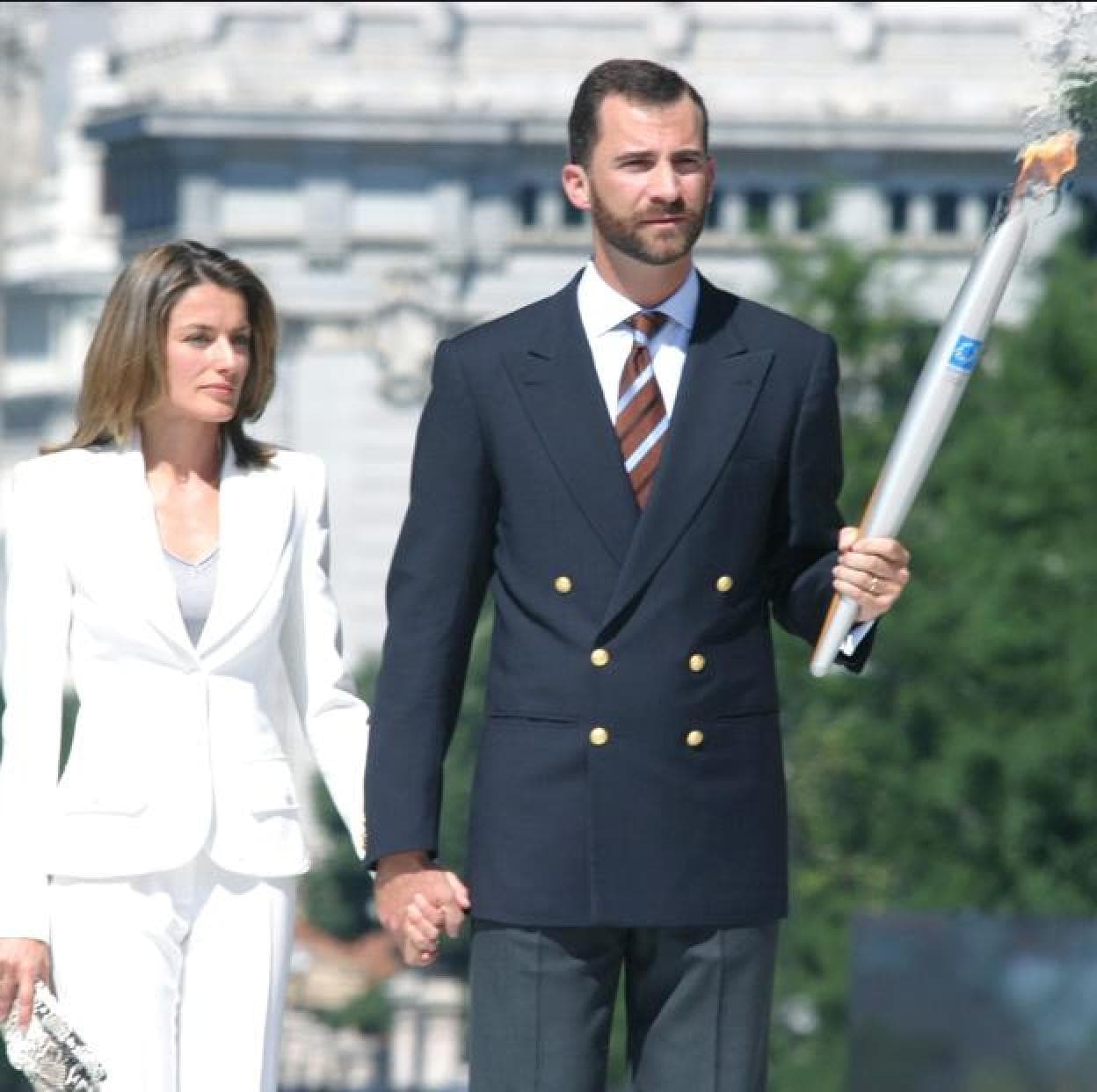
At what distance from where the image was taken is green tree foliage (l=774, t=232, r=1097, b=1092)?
49000 mm

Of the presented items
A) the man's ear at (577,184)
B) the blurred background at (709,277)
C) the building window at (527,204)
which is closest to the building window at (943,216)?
the blurred background at (709,277)

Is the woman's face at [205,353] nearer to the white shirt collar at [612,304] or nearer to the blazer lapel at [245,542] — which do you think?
the blazer lapel at [245,542]

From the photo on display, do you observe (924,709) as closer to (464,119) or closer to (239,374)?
(239,374)

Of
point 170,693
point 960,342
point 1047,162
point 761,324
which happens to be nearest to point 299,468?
point 170,693

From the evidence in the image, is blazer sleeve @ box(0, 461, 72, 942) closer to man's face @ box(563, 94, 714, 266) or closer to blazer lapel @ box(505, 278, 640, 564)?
blazer lapel @ box(505, 278, 640, 564)

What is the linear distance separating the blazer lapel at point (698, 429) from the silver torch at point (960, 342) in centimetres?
36

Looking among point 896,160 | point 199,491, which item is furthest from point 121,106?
point 199,491

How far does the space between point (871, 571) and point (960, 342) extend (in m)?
0.45

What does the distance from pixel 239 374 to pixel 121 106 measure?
328ft

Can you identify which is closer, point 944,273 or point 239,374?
point 239,374

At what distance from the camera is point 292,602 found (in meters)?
7.87

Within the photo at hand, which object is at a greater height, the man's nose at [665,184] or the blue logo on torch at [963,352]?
the man's nose at [665,184]

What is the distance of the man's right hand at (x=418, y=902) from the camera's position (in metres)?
7.20

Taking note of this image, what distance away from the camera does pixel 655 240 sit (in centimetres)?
723
